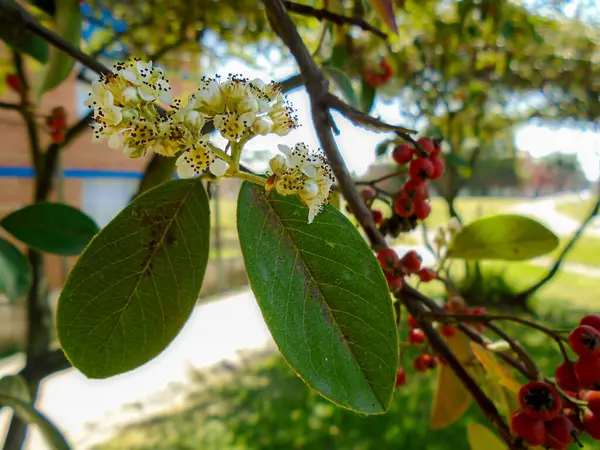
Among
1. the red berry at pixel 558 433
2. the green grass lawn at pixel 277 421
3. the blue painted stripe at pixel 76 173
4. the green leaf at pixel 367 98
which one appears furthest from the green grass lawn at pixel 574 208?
the red berry at pixel 558 433

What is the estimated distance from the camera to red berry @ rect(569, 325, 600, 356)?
569 millimetres

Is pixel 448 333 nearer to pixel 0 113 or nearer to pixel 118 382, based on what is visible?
pixel 118 382

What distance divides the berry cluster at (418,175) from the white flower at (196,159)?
0.36 m

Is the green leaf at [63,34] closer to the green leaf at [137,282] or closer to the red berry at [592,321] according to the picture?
the green leaf at [137,282]

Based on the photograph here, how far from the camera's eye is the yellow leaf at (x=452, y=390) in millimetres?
769

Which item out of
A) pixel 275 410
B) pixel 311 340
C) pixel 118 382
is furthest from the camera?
pixel 118 382

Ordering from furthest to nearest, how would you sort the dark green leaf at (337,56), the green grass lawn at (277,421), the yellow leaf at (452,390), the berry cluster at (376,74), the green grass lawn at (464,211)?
the green grass lawn at (464,211) → the green grass lawn at (277,421) → the berry cluster at (376,74) → the dark green leaf at (337,56) → the yellow leaf at (452,390)

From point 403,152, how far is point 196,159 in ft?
1.26

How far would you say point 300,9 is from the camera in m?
0.77

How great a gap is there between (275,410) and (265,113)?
283cm

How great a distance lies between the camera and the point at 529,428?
1.84 ft

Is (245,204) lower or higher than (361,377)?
higher

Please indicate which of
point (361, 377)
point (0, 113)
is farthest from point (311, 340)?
point (0, 113)

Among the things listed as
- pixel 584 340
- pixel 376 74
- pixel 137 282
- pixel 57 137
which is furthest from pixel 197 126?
pixel 57 137
